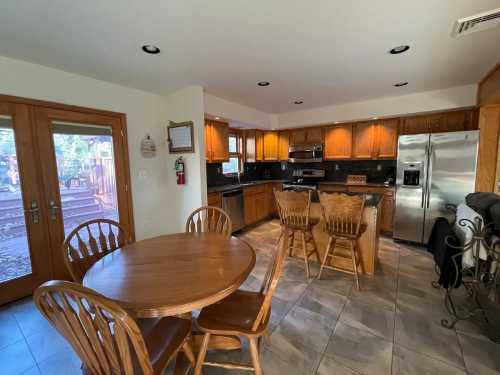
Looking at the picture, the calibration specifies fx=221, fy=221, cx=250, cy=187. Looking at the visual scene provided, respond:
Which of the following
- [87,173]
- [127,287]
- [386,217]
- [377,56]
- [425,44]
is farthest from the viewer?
[386,217]

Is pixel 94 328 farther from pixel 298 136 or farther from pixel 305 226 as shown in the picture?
pixel 298 136

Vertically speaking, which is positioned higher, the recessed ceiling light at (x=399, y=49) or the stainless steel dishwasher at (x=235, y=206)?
the recessed ceiling light at (x=399, y=49)

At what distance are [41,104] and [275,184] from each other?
165 inches

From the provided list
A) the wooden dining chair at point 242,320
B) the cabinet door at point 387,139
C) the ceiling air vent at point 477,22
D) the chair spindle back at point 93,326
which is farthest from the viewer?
the cabinet door at point 387,139

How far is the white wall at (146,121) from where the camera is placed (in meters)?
2.42

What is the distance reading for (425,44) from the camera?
2062 millimetres

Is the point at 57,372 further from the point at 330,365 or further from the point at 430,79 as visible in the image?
the point at 430,79

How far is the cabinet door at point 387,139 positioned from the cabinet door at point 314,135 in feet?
3.60

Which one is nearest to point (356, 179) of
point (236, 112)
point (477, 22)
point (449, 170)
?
point (449, 170)

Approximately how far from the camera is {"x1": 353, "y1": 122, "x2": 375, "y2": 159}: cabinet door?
427cm

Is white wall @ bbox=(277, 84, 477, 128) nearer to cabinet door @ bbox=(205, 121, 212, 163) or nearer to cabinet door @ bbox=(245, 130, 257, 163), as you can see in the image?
cabinet door @ bbox=(245, 130, 257, 163)

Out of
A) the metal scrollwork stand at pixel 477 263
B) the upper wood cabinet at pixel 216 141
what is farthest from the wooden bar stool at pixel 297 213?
the upper wood cabinet at pixel 216 141

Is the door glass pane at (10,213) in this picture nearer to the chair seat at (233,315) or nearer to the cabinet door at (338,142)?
the chair seat at (233,315)

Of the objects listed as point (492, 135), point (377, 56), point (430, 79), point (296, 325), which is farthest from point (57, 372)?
point (492, 135)
